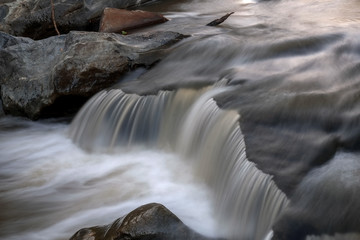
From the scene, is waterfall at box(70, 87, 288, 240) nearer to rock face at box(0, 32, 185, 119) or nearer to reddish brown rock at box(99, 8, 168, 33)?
rock face at box(0, 32, 185, 119)

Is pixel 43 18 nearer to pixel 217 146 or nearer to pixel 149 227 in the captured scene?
pixel 217 146

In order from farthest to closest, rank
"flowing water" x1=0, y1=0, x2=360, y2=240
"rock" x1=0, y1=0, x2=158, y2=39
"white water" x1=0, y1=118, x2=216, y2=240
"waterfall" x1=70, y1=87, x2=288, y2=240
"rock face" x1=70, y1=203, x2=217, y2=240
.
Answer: "rock" x1=0, y1=0, x2=158, y2=39 → "white water" x1=0, y1=118, x2=216, y2=240 → "waterfall" x1=70, y1=87, x2=288, y2=240 → "flowing water" x1=0, y1=0, x2=360, y2=240 → "rock face" x1=70, y1=203, x2=217, y2=240

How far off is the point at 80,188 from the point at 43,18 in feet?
18.8

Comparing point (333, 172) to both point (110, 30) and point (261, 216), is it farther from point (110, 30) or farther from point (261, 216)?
Result: point (110, 30)

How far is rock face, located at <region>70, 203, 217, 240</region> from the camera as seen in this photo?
389cm

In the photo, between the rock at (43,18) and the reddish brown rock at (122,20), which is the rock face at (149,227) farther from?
the rock at (43,18)

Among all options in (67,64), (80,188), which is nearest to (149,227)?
(80,188)

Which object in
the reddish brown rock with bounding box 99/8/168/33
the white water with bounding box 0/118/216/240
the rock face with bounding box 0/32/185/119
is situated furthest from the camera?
the reddish brown rock with bounding box 99/8/168/33

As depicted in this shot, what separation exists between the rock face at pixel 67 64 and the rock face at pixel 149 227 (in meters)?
3.36

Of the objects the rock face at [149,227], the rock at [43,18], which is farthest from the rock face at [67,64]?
the rock face at [149,227]

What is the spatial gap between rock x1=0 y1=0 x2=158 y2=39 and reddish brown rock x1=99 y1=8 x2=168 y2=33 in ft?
2.88

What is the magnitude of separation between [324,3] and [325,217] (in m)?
6.68

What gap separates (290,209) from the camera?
3.88m

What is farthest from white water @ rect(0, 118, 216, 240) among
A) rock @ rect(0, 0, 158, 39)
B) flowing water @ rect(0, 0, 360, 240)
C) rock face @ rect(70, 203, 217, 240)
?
rock @ rect(0, 0, 158, 39)
